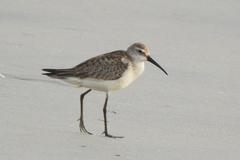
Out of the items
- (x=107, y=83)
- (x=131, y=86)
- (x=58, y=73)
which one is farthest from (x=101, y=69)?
(x=131, y=86)

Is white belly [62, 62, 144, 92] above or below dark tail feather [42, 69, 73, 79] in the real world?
below

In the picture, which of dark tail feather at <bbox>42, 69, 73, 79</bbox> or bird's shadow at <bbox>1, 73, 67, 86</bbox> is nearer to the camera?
dark tail feather at <bbox>42, 69, 73, 79</bbox>

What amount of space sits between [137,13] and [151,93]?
3573 mm

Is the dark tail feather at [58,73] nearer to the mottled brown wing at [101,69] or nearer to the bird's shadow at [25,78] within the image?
the mottled brown wing at [101,69]

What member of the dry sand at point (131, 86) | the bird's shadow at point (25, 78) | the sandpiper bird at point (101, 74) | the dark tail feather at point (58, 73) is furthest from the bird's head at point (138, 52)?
the bird's shadow at point (25, 78)

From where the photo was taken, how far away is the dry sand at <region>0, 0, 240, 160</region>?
638 centimetres

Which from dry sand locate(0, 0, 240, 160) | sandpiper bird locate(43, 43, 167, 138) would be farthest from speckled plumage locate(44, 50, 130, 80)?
dry sand locate(0, 0, 240, 160)

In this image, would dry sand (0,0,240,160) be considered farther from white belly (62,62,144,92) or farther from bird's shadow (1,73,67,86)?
white belly (62,62,144,92)

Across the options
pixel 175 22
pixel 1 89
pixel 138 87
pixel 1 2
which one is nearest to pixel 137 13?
pixel 175 22

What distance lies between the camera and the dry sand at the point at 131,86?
6.38m

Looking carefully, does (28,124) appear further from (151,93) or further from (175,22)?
(175,22)

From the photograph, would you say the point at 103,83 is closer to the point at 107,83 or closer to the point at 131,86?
the point at 107,83

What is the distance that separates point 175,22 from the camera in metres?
11.2

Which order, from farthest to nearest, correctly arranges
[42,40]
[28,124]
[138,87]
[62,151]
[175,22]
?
[175,22], [42,40], [138,87], [28,124], [62,151]
